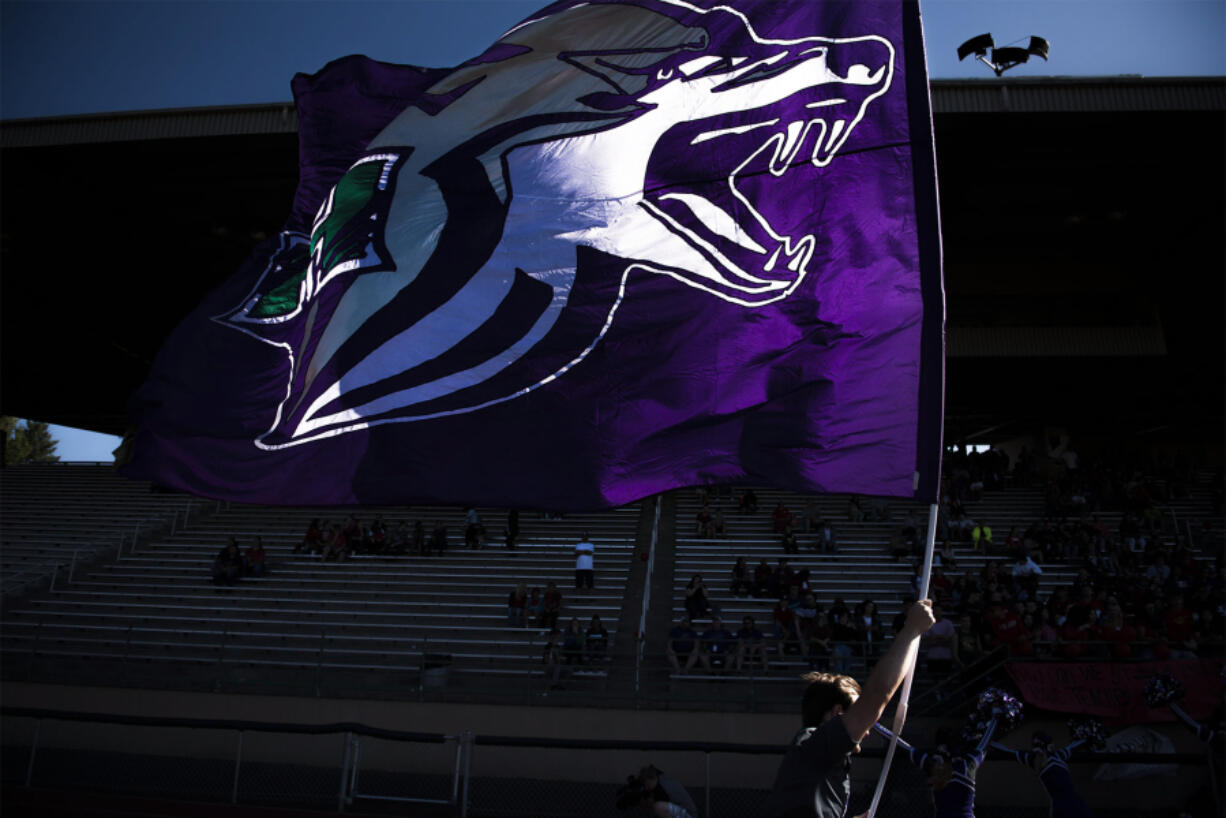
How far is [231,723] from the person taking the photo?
405 inches

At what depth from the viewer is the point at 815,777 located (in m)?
3.09

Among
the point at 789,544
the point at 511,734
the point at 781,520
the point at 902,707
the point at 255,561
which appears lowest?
the point at 511,734

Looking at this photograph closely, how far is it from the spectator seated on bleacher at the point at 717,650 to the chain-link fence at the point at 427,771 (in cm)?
165

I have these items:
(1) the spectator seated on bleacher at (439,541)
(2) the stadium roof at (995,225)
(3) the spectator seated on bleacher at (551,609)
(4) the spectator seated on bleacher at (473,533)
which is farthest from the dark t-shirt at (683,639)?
(2) the stadium roof at (995,225)

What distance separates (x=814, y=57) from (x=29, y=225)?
24.8 m

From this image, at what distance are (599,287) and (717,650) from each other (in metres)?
9.05

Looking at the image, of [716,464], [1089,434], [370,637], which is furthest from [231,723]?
[1089,434]

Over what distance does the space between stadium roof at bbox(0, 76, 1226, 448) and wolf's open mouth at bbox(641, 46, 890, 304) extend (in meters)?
15.1

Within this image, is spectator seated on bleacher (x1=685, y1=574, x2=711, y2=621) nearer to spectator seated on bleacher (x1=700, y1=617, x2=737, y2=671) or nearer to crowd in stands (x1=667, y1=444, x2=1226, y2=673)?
crowd in stands (x1=667, y1=444, x2=1226, y2=673)

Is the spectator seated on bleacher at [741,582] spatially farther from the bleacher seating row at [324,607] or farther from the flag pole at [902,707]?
the flag pole at [902,707]

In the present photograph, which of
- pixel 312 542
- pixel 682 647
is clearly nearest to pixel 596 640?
pixel 682 647

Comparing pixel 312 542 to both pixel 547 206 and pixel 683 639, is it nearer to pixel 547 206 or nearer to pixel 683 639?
pixel 683 639

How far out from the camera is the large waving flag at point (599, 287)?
4766mm

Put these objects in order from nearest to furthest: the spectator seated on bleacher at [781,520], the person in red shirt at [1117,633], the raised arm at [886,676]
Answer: the raised arm at [886,676]
the person in red shirt at [1117,633]
the spectator seated on bleacher at [781,520]
